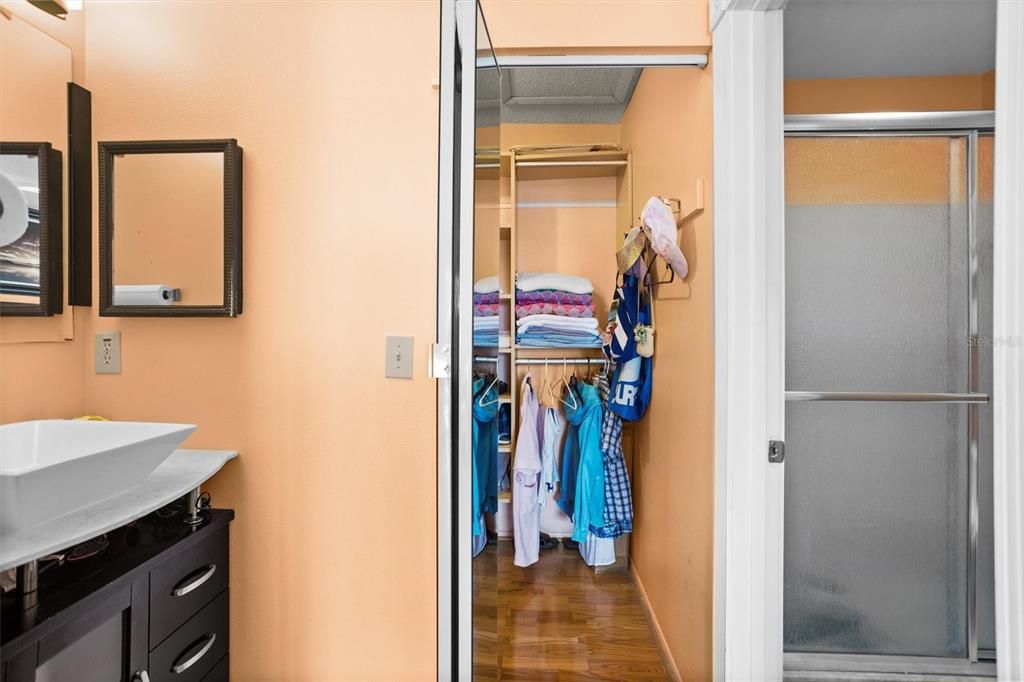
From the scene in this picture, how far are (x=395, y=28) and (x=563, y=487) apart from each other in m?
1.88

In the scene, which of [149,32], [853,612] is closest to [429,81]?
[149,32]

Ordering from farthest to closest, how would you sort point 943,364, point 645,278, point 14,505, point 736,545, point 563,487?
point 563,487 < point 645,278 < point 943,364 < point 736,545 < point 14,505

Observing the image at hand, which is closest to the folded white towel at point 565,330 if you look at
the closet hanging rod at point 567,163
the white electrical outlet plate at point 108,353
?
the closet hanging rod at point 567,163

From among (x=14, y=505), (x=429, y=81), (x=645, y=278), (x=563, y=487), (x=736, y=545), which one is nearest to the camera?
(x=14, y=505)

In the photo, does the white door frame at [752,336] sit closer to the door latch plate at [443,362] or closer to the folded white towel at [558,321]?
the door latch plate at [443,362]

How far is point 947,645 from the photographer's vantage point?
1539mm

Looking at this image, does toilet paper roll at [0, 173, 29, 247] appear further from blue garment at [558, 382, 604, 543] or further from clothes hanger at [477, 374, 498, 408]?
blue garment at [558, 382, 604, 543]

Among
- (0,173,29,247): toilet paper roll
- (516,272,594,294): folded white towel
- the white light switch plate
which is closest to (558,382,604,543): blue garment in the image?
(516,272,594,294): folded white towel

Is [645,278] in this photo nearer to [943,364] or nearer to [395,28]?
[943,364]

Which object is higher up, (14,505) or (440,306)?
(440,306)

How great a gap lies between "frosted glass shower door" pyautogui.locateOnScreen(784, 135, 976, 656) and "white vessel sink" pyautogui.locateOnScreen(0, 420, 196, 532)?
1648 millimetres

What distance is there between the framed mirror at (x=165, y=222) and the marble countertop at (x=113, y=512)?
1.27ft

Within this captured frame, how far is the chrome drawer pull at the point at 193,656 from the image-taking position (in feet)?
3.69

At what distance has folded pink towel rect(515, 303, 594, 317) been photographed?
7.71ft
